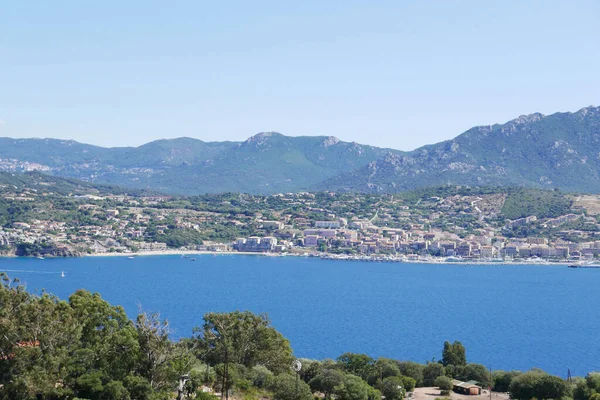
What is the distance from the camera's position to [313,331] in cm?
4122

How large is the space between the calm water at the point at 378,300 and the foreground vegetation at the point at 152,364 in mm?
11684

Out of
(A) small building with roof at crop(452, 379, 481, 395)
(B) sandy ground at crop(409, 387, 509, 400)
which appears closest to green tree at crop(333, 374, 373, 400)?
(B) sandy ground at crop(409, 387, 509, 400)

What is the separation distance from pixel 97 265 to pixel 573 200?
66978 millimetres

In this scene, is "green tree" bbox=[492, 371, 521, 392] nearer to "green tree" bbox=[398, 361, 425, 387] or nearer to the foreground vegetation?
the foreground vegetation

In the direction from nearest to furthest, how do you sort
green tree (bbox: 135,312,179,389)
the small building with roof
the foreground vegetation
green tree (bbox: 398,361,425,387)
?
the foreground vegetation
green tree (bbox: 135,312,179,389)
the small building with roof
green tree (bbox: 398,361,425,387)

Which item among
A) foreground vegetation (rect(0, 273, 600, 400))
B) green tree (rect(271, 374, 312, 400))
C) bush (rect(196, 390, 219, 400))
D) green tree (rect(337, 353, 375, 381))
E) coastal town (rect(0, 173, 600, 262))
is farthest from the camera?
coastal town (rect(0, 173, 600, 262))

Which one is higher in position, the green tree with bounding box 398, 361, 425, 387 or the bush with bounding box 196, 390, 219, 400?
the bush with bounding box 196, 390, 219, 400

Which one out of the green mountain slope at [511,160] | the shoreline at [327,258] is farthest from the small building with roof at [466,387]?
the green mountain slope at [511,160]

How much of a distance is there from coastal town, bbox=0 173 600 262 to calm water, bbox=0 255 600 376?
252 inches

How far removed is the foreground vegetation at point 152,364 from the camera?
15.1 metres

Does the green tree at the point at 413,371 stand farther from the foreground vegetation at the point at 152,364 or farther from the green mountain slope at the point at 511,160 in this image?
the green mountain slope at the point at 511,160

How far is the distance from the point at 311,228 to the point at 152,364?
87.4 m

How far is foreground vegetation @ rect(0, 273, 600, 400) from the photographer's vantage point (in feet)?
49.5

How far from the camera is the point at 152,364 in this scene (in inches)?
630
